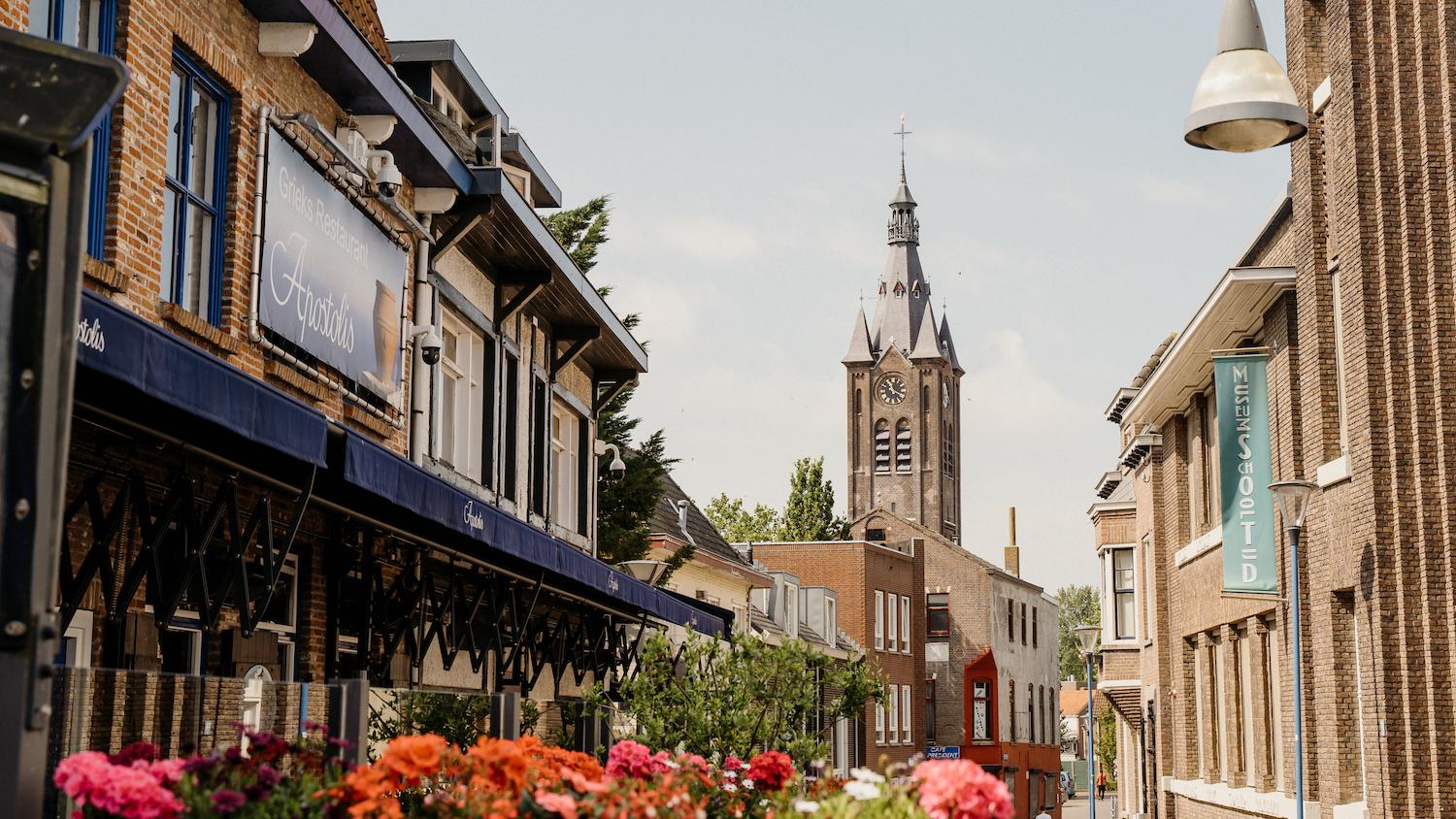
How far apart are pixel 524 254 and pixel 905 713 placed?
160ft

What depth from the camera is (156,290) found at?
10953mm

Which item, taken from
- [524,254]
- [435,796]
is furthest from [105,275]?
[524,254]

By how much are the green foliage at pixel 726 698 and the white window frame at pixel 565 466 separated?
7.19 metres

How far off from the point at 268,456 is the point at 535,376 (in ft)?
38.6

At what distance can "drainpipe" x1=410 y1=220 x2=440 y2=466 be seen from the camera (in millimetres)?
16500

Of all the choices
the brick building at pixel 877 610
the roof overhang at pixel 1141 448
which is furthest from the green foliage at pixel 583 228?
the brick building at pixel 877 610

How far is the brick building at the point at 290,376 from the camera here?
840 cm

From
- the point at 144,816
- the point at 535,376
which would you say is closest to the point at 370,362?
the point at 535,376

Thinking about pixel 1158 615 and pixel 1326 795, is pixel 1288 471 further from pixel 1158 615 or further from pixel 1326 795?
pixel 1158 615

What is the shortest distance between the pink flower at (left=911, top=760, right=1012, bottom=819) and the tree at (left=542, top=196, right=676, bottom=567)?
25214mm

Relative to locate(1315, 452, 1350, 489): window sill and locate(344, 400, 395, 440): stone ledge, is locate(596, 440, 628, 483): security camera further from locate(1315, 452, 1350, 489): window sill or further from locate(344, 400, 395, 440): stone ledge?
locate(1315, 452, 1350, 489): window sill

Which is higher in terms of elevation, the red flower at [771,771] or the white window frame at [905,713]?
the red flower at [771,771]

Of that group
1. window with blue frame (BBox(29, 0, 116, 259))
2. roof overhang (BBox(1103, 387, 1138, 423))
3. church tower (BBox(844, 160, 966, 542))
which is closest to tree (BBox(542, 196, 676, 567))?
roof overhang (BBox(1103, 387, 1138, 423))

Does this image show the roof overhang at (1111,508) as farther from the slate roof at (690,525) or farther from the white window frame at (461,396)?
the white window frame at (461,396)
